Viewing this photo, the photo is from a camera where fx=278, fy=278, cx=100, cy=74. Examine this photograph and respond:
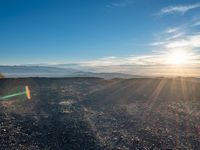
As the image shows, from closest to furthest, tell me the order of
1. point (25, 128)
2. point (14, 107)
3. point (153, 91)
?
point (25, 128), point (14, 107), point (153, 91)

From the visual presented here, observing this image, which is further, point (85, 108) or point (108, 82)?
point (108, 82)

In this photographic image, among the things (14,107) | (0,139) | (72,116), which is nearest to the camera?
Result: (0,139)

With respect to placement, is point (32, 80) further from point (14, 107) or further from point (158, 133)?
point (158, 133)

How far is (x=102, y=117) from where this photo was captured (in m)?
23.3

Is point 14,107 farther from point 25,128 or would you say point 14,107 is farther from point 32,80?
point 32,80

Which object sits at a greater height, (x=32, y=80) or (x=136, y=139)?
(x=32, y=80)

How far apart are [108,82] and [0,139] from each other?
27.9m

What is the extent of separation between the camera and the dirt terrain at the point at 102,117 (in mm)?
17031

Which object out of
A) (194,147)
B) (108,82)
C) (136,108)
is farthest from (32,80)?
(194,147)

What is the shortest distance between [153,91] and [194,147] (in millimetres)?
20292

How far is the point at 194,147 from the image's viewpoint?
16844mm

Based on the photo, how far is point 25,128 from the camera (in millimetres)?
19078

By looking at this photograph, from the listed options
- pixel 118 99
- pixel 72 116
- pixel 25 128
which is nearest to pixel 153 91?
pixel 118 99

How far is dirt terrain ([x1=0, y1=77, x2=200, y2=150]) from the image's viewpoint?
Answer: 17031 mm
